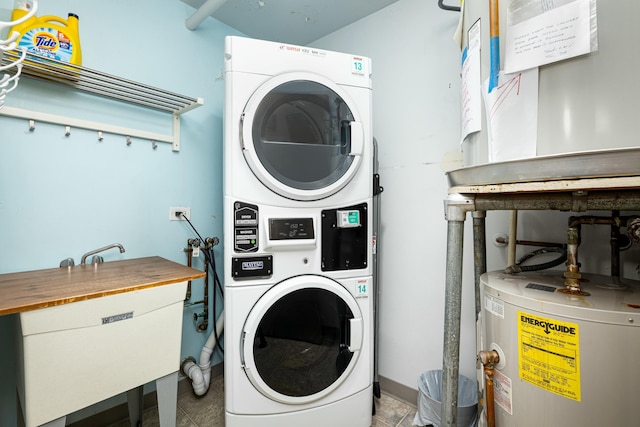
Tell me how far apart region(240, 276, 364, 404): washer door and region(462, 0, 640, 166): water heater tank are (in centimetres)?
103

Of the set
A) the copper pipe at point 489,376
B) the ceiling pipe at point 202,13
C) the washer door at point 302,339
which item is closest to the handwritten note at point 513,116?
the copper pipe at point 489,376

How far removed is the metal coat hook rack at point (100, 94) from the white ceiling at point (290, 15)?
73cm

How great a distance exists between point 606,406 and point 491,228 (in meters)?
0.97

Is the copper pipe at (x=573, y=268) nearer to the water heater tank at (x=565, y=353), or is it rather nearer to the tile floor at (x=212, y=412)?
the water heater tank at (x=565, y=353)

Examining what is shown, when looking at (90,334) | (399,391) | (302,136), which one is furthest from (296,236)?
(399,391)

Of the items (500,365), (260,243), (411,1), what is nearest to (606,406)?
(500,365)

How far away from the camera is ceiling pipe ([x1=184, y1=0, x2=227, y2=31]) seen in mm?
1564

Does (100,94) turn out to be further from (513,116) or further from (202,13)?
(513,116)

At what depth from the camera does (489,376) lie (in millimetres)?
861

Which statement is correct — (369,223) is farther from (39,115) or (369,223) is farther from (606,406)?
(39,115)

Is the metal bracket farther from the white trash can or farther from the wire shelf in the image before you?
the wire shelf

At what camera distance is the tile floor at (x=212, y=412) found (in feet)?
5.06

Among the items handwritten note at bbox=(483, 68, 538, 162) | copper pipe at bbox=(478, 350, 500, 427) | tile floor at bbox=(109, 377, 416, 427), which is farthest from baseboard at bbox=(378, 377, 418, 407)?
handwritten note at bbox=(483, 68, 538, 162)

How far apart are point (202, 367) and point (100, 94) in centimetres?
170
